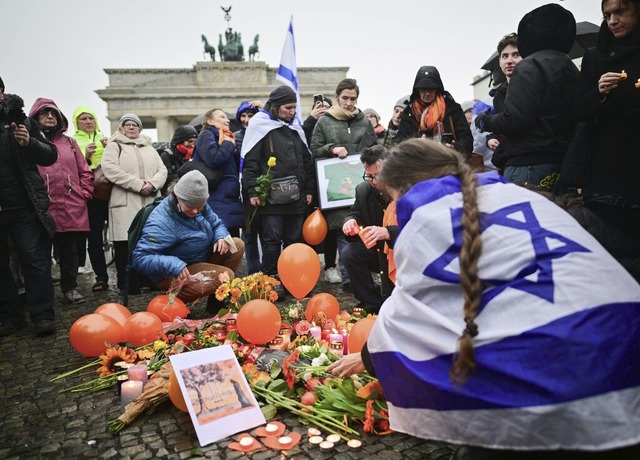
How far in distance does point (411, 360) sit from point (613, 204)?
194 centimetres

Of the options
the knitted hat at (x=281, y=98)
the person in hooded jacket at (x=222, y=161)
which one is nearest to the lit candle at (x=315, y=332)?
the person in hooded jacket at (x=222, y=161)

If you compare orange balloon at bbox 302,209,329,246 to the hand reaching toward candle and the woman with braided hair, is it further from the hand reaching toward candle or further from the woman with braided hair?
the woman with braided hair

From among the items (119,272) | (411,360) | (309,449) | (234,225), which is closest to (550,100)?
(411,360)

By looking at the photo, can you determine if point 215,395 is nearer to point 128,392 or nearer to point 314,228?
point 128,392

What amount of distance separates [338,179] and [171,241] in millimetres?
2193

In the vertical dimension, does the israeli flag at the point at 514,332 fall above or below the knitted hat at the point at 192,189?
below

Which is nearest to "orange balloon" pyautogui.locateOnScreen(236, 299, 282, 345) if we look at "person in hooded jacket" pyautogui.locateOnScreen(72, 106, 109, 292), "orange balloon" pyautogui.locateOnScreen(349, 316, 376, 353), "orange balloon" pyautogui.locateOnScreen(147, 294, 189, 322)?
"orange balloon" pyautogui.locateOnScreen(349, 316, 376, 353)

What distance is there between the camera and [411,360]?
6.38 ft

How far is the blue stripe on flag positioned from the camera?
1659mm

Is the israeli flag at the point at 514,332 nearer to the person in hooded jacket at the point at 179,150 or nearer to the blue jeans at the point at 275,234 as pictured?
the blue jeans at the point at 275,234

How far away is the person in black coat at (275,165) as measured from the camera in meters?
5.65

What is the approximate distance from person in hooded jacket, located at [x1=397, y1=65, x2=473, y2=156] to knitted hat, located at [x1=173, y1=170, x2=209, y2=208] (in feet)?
7.08

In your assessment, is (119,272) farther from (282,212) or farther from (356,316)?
(356,316)

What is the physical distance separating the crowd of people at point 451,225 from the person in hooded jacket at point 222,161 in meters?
0.02
